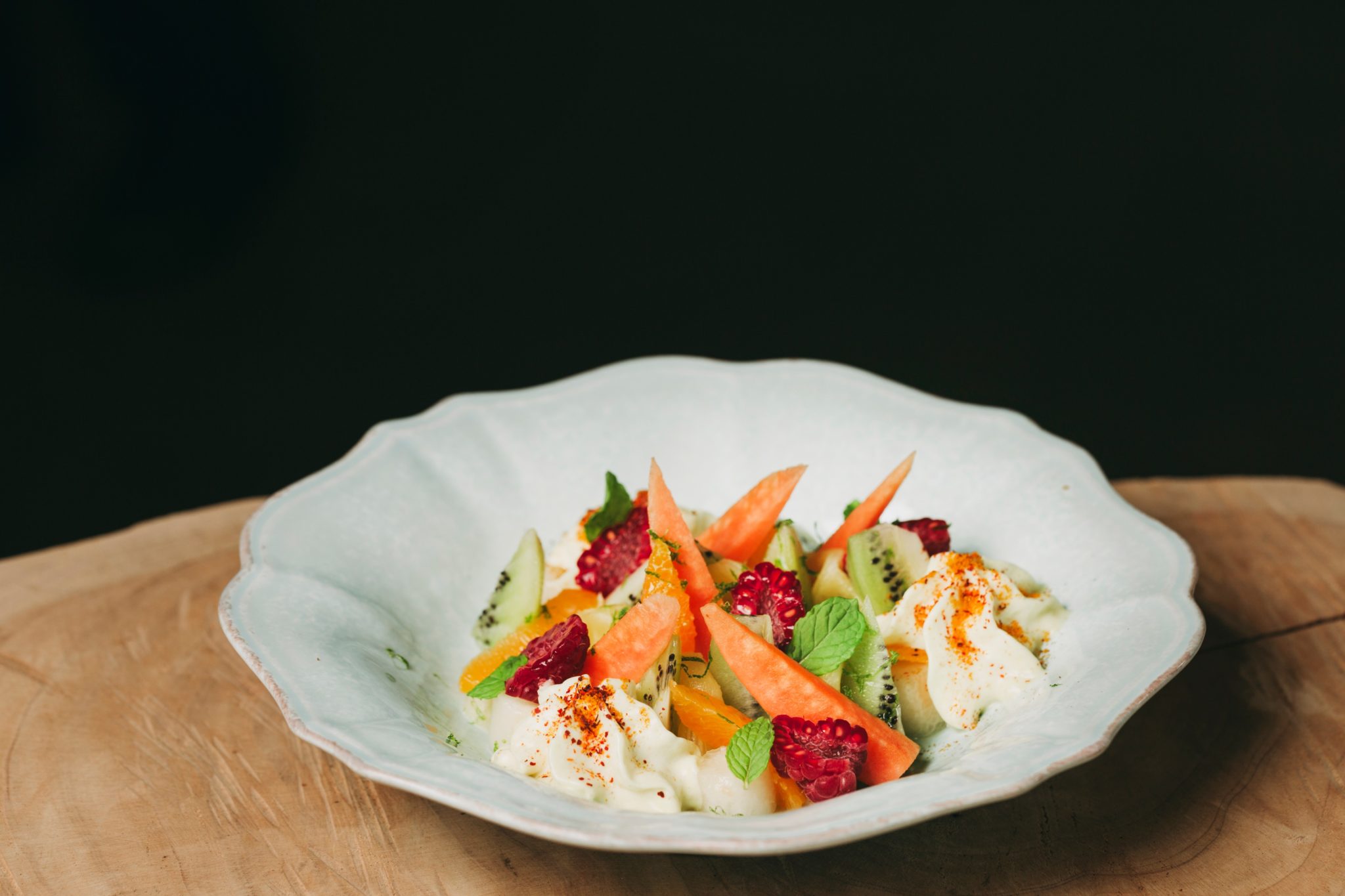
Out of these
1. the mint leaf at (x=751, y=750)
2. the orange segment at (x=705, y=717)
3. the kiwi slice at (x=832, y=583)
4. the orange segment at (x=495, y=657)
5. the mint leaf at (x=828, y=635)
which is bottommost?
the orange segment at (x=495, y=657)

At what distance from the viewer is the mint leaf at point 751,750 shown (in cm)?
177

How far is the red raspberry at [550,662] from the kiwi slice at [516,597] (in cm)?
34

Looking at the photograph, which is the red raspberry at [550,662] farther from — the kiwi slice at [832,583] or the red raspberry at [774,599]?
the kiwi slice at [832,583]

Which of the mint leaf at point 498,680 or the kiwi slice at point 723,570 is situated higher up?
the kiwi slice at point 723,570

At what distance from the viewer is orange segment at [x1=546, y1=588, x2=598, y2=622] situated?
2363 mm

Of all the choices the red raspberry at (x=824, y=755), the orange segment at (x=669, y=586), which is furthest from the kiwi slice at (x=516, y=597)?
the red raspberry at (x=824, y=755)

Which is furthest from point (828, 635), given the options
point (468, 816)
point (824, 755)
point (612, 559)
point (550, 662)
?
point (468, 816)

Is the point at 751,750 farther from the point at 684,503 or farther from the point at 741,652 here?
the point at 684,503

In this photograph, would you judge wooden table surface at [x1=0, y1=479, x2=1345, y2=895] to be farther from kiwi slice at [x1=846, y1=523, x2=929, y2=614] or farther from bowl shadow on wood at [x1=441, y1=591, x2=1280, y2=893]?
kiwi slice at [x1=846, y1=523, x2=929, y2=614]

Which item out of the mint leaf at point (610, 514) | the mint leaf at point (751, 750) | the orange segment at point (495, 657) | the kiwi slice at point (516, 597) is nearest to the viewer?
the mint leaf at point (751, 750)

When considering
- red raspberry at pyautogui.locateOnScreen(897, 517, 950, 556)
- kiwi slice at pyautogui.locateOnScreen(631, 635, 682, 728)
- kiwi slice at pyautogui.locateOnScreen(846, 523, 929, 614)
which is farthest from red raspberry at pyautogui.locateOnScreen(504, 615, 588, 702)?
red raspberry at pyautogui.locateOnScreen(897, 517, 950, 556)

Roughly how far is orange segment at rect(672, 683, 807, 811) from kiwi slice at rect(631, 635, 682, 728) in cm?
1

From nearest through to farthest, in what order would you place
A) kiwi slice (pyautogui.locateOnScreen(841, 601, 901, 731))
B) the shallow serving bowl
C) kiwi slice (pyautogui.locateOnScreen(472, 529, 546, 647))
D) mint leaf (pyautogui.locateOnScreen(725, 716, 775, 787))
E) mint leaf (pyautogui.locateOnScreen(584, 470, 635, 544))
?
the shallow serving bowl < mint leaf (pyautogui.locateOnScreen(725, 716, 775, 787)) < kiwi slice (pyautogui.locateOnScreen(841, 601, 901, 731)) < kiwi slice (pyautogui.locateOnScreen(472, 529, 546, 647)) < mint leaf (pyautogui.locateOnScreen(584, 470, 635, 544))

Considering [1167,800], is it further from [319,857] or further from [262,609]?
[262,609]
